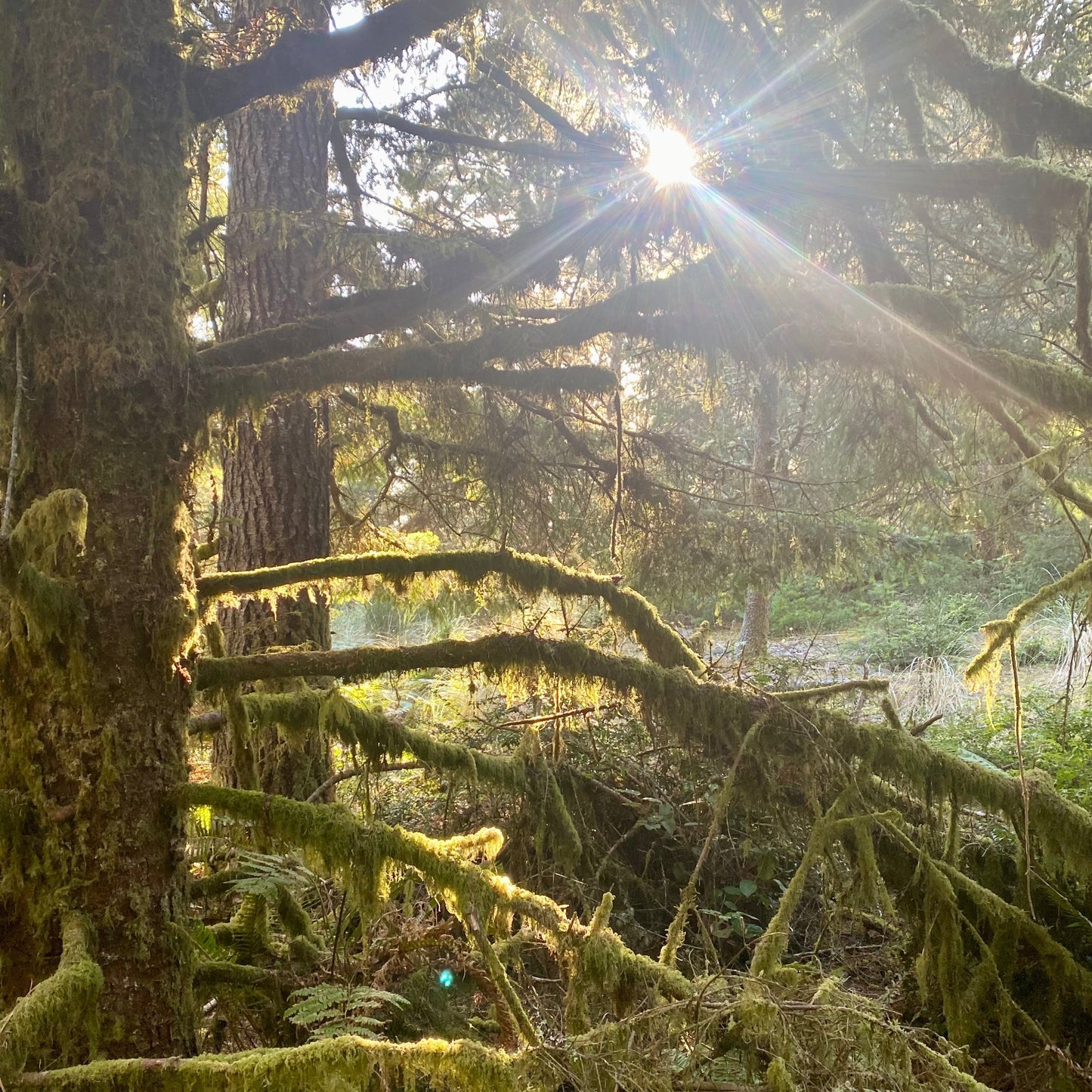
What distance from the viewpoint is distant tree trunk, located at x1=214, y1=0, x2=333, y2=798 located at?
466 cm

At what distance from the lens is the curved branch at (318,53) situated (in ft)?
7.06

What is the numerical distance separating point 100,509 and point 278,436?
298cm

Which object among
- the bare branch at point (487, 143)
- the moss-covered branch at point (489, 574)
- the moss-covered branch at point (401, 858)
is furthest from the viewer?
the bare branch at point (487, 143)

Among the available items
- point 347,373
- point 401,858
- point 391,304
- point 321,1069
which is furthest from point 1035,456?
point 321,1069

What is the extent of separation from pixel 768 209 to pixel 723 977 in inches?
155

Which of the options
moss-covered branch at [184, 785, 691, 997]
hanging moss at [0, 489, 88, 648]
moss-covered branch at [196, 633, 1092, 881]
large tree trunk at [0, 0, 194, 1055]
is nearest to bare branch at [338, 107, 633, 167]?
large tree trunk at [0, 0, 194, 1055]

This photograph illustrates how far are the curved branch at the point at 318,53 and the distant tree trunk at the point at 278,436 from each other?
2368mm

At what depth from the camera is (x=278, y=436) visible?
4844mm

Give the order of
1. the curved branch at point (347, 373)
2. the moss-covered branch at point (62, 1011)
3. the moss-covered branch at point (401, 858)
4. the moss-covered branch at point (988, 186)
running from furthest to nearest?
the moss-covered branch at point (988, 186) → the curved branch at point (347, 373) → the moss-covered branch at point (401, 858) → the moss-covered branch at point (62, 1011)

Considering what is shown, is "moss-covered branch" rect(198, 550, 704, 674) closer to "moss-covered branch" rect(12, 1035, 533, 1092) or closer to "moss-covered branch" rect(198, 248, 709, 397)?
"moss-covered branch" rect(198, 248, 709, 397)

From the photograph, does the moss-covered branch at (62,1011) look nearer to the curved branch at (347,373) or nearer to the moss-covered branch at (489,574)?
the moss-covered branch at (489,574)

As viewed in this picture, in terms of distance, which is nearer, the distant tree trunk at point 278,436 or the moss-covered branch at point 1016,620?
the moss-covered branch at point 1016,620

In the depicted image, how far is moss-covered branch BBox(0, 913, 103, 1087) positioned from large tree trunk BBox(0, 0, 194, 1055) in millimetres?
139

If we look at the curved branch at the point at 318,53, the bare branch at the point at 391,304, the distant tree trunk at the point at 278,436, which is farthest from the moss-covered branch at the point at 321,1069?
the distant tree trunk at the point at 278,436
